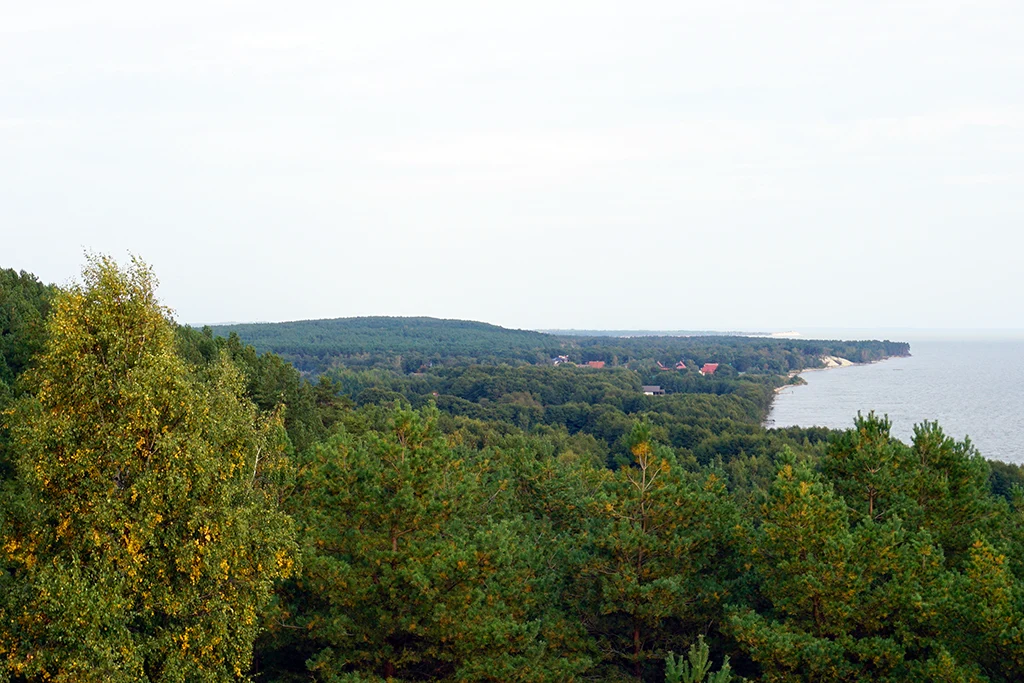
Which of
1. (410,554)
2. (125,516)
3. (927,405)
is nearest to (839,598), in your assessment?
(410,554)

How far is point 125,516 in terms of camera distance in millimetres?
13172

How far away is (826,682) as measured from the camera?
1694cm

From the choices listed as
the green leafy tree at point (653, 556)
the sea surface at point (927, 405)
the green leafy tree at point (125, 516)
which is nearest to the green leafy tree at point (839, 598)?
the green leafy tree at point (653, 556)

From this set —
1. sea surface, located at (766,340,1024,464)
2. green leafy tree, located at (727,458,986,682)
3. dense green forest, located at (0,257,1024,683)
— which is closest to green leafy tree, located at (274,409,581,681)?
dense green forest, located at (0,257,1024,683)

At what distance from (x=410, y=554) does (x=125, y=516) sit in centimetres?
655

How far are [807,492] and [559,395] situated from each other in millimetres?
115880

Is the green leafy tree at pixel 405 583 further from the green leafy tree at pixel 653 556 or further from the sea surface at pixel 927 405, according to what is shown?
the sea surface at pixel 927 405

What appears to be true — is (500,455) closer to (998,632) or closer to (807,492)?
(807,492)

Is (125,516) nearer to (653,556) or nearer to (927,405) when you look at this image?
(653,556)

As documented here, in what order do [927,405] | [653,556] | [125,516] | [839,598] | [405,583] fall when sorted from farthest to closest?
[927,405], [653,556], [405,583], [839,598], [125,516]

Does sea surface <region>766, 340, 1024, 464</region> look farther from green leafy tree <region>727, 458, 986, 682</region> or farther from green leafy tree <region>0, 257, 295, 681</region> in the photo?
green leafy tree <region>0, 257, 295, 681</region>

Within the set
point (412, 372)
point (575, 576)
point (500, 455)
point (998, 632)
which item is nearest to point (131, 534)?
point (575, 576)

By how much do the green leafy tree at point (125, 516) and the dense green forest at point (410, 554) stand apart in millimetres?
50

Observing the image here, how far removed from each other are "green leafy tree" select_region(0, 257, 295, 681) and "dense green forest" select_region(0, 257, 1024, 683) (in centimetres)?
5
